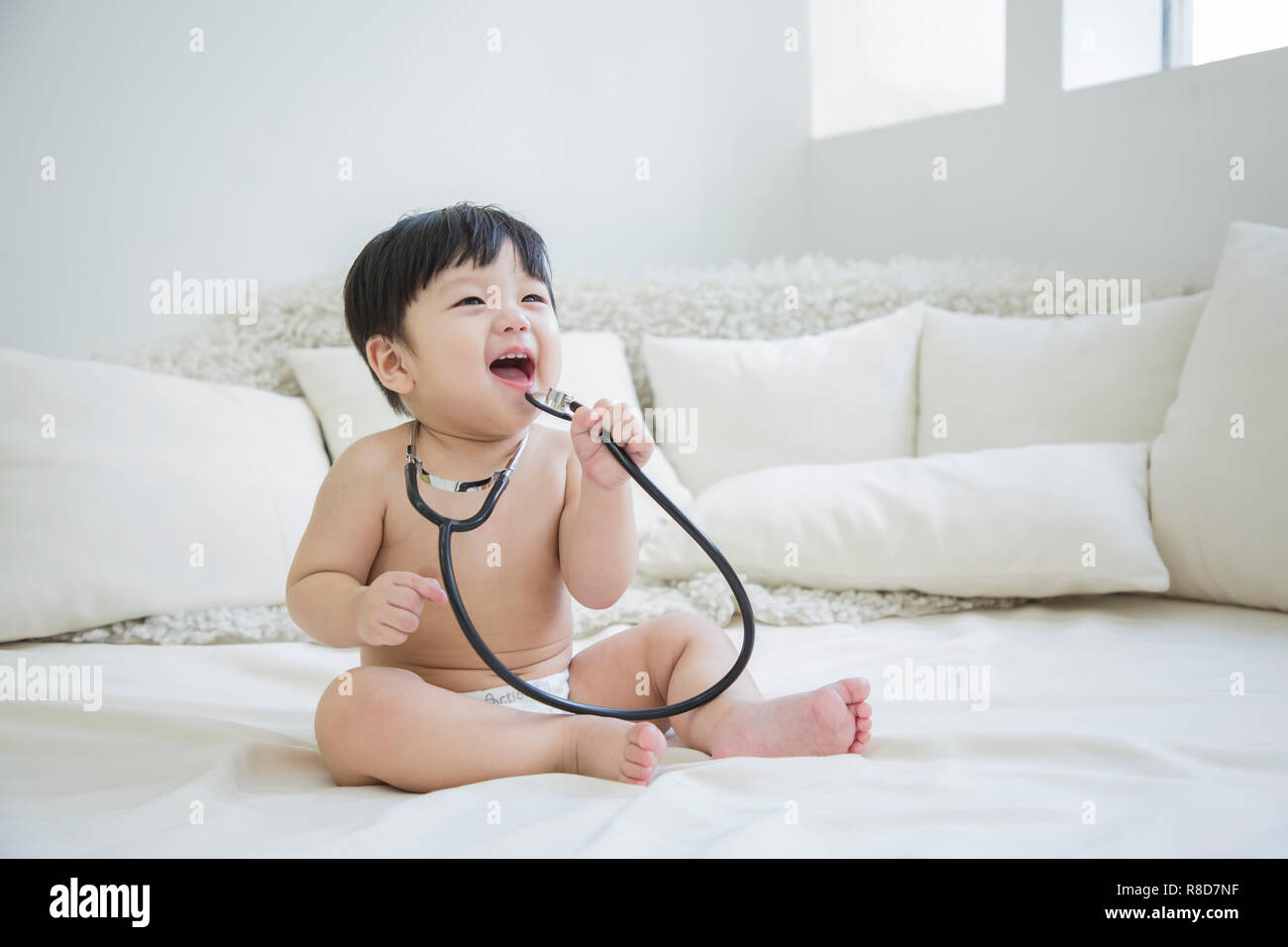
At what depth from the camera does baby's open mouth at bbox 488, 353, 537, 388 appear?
887mm

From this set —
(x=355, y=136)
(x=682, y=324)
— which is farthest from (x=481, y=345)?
(x=355, y=136)

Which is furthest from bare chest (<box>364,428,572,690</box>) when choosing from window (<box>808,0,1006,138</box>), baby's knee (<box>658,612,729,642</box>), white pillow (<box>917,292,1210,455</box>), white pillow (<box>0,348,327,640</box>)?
window (<box>808,0,1006,138</box>)

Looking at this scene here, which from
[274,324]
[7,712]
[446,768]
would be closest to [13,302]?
[274,324]

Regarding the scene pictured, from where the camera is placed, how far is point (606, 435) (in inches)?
31.9

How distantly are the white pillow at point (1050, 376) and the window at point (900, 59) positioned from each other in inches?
32.7

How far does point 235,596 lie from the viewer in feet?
4.40

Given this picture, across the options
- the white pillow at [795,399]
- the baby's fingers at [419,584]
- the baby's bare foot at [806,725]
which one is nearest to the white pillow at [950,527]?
the white pillow at [795,399]

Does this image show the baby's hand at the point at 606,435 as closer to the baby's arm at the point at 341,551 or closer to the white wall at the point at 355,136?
the baby's arm at the point at 341,551

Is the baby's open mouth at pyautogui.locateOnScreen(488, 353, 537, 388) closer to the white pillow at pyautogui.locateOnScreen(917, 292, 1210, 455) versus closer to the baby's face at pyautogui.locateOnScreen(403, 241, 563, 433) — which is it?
the baby's face at pyautogui.locateOnScreen(403, 241, 563, 433)

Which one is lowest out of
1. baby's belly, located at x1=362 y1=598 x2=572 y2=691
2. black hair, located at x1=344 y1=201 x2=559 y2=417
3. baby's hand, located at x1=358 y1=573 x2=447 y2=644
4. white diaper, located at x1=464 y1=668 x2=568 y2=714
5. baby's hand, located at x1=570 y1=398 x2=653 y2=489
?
white diaper, located at x1=464 y1=668 x2=568 y2=714

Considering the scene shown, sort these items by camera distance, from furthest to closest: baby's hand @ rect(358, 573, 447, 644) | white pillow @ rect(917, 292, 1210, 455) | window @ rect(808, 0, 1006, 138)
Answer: window @ rect(808, 0, 1006, 138), white pillow @ rect(917, 292, 1210, 455), baby's hand @ rect(358, 573, 447, 644)

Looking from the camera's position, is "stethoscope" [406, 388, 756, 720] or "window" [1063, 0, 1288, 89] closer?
"stethoscope" [406, 388, 756, 720]

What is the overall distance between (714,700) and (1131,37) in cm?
180

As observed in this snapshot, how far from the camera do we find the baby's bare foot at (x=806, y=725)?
0.80m
